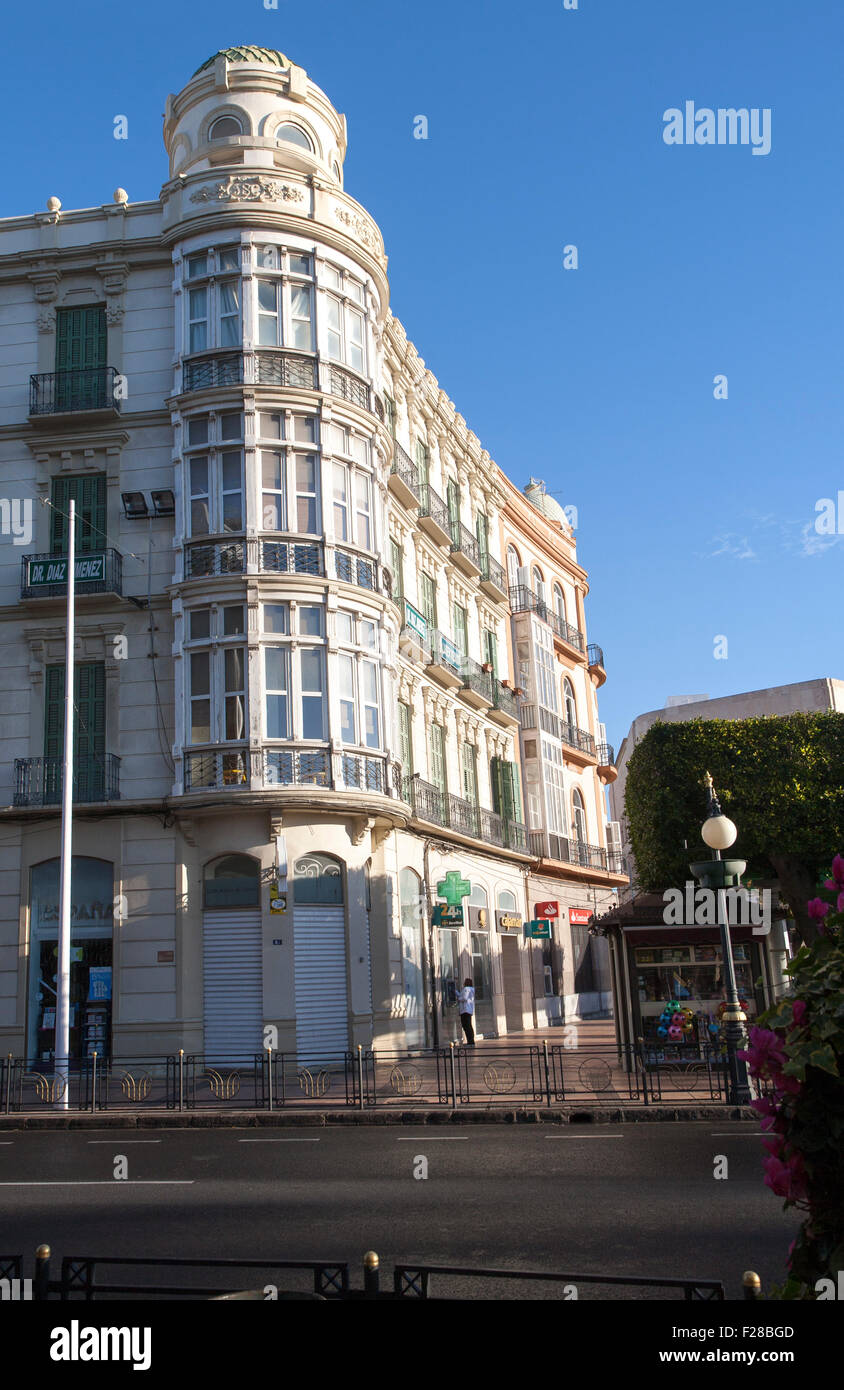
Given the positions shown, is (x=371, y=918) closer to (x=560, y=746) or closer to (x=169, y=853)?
(x=169, y=853)

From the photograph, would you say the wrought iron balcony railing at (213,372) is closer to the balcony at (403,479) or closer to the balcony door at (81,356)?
the balcony door at (81,356)

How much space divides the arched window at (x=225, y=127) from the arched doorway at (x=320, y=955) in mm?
17444

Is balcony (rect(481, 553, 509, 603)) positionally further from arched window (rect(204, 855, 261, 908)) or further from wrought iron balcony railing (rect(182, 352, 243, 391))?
arched window (rect(204, 855, 261, 908))

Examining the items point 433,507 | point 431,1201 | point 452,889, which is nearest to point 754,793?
point 452,889

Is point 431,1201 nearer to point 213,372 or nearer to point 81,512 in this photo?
point 81,512

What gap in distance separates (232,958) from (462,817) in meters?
11.4

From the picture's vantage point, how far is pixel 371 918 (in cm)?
2625

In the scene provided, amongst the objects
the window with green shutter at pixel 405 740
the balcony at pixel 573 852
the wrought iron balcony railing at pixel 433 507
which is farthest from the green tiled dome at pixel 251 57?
the balcony at pixel 573 852

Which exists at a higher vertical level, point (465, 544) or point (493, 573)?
point (493, 573)

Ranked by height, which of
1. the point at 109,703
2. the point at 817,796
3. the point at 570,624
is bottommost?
the point at 817,796

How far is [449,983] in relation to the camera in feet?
102

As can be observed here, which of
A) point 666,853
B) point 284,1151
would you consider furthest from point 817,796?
point 284,1151

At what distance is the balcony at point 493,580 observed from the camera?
4000 centimetres
